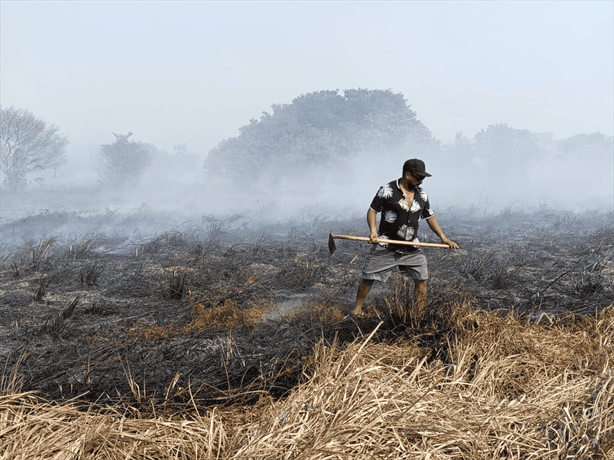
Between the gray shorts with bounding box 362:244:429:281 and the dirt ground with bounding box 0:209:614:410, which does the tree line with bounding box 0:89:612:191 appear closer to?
the dirt ground with bounding box 0:209:614:410

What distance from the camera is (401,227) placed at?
4.32 meters

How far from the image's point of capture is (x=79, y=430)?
2.01 meters

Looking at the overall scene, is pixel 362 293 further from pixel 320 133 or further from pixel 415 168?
pixel 320 133

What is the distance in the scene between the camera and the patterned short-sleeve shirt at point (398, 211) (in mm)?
4266

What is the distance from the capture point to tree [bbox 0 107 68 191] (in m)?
29.8

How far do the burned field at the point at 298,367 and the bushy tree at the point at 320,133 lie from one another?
70.1 ft

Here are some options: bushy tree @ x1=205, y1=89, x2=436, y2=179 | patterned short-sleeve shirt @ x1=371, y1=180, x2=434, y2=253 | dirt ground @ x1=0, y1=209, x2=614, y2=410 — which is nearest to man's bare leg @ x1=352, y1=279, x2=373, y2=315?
dirt ground @ x1=0, y1=209, x2=614, y2=410

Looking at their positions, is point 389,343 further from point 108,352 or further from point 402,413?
point 108,352

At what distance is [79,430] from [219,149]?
3220 cm

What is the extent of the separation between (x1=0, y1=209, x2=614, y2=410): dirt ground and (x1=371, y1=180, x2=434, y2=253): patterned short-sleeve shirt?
649 millimetres

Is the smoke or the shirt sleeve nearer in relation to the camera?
the shirt sleeve

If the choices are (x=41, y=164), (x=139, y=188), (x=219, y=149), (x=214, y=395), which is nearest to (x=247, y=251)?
(x=214, y=395)

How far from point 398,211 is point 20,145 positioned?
34.2 metres

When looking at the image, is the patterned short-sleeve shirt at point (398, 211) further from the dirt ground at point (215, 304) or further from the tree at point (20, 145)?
the tree at point (20, 145)
